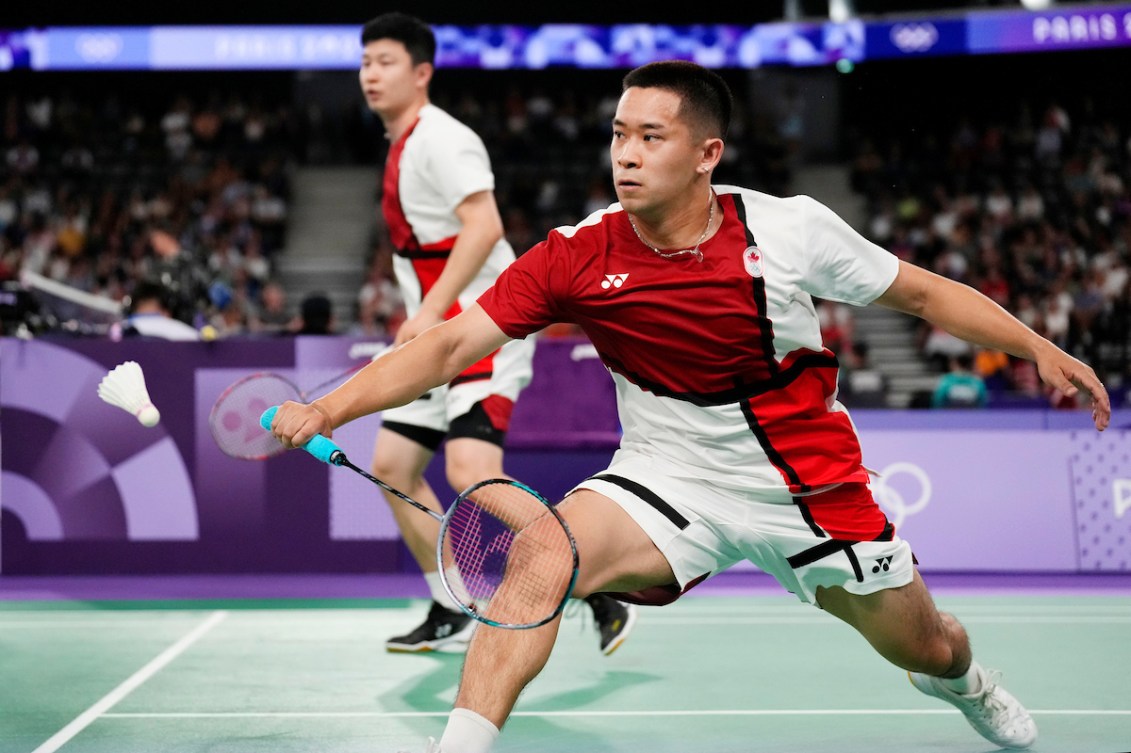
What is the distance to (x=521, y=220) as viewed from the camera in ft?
58.1

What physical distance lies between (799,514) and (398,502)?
2187 millimetres

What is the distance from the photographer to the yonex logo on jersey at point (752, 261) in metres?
3.21

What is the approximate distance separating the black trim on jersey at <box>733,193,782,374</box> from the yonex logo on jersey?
0.04 feet

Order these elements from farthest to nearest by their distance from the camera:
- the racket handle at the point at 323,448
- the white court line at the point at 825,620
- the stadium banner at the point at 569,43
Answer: the stadium banner at the point at 569,43 < the white court line at the point at 825,620 < the racket handle at the point at 323,448

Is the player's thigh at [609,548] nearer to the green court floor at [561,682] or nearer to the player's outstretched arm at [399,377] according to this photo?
the player's outstretched arm at [399,377]

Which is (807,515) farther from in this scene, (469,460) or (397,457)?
(397,457)

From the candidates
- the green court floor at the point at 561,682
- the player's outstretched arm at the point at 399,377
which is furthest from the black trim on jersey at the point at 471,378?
the player's outstretched arm at the point at 399,377

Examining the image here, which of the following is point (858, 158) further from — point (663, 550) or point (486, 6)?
point (663, 550)

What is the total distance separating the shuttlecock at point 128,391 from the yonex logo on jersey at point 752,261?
56.0 inches

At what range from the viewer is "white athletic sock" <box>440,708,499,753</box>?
278cm

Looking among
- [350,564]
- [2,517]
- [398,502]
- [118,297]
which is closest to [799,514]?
[398,502]

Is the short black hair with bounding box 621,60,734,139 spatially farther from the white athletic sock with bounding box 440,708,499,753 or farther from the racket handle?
the white athletic sock with bounding box 440,708,499,753

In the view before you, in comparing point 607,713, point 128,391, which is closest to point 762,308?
point 128,391

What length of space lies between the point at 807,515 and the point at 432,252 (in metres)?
2.24
